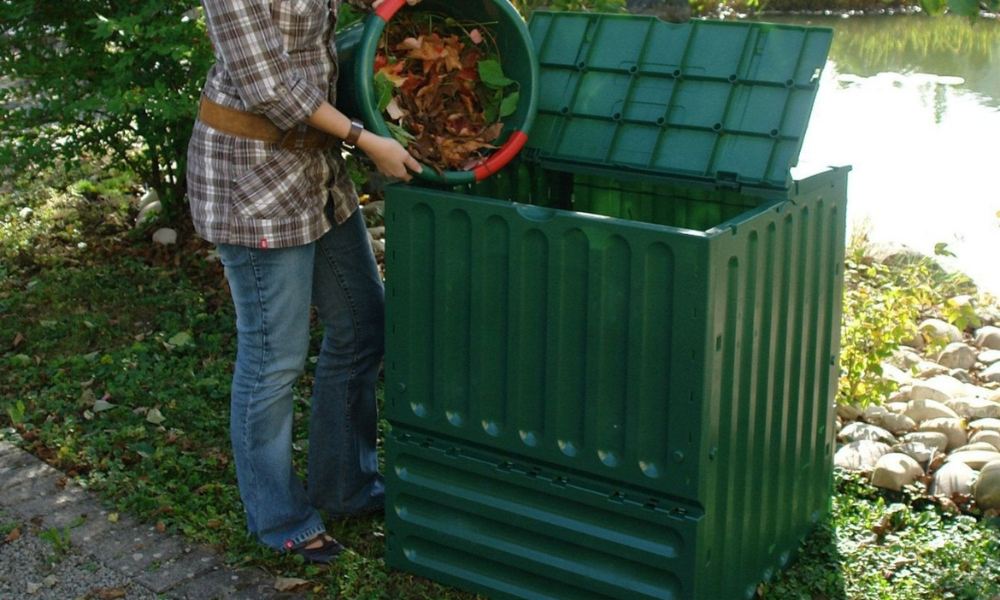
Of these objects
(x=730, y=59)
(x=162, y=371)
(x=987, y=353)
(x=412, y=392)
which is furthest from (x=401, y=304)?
(x=987, y=353)

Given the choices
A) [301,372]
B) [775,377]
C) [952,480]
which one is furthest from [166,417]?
[952,480]

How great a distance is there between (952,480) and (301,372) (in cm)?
219

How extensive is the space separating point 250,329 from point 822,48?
1.68 meters

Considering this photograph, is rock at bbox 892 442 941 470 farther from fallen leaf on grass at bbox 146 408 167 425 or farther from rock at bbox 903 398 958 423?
fallen leaf on grass at bbox 146 408 167 425

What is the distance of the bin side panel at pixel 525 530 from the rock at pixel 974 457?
1.73 m

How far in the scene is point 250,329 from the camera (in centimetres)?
340

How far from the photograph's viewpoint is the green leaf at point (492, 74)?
3449mm

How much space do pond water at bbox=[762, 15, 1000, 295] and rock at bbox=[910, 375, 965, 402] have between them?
91cm

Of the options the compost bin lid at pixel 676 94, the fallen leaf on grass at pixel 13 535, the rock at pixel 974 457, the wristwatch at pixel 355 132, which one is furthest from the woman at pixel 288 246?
the rock at pixel 974 457

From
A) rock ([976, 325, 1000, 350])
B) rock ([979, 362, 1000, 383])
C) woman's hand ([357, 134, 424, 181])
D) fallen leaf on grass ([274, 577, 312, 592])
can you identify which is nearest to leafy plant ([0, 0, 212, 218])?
woman's hand ([357, 134, 424, 181])

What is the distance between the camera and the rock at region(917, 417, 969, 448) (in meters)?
4.64

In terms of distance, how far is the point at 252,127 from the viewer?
3223 millimetres

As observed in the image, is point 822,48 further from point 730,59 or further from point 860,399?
point 860,399

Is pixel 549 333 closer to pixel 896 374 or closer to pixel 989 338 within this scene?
pixel 896 374
